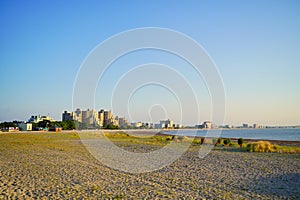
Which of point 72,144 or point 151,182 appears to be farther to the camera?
point 72,144

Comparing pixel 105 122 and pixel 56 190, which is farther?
pixel 105 122

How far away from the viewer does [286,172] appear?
1255cm

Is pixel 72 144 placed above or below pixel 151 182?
above

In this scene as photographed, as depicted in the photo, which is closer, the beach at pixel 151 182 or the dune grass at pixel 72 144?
the beach at pixel 151 182

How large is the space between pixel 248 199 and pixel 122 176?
5165 mm

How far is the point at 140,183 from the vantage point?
1026cm

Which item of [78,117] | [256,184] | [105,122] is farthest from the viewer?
[78,117]

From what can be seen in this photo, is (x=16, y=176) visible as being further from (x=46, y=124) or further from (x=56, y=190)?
(x=46, y=124)

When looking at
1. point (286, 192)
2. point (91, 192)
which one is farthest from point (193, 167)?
point (91, 192)

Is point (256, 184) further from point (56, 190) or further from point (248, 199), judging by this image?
point (56, 190)

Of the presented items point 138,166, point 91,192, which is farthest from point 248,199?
point 138,166

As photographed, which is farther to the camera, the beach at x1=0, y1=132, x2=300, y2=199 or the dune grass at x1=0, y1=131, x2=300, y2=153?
the dune grass at x1=0, y1=131, x2=300, y2=153

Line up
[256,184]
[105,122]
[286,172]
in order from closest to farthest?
1. [256,184]
2. [286,172]
3. [105,122]

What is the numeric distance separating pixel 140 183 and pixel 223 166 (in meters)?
5.64
